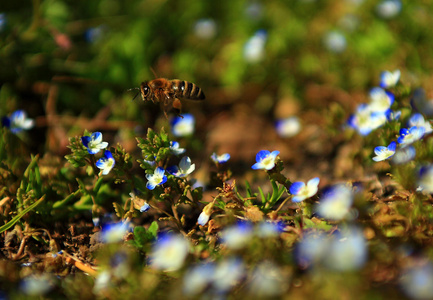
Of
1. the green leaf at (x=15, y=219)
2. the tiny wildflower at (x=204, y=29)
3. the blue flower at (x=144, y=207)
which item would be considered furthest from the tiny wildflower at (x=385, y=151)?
the tiny wildflower at (x=204, y=29)

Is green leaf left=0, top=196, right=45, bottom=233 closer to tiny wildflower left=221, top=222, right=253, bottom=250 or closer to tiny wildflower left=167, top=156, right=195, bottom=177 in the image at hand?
tiny wildflower left=167, top=156, right=195, bottom=177

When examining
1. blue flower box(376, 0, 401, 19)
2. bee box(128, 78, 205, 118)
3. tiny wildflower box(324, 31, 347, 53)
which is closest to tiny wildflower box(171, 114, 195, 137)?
bee box(128, 78, 205, 118)

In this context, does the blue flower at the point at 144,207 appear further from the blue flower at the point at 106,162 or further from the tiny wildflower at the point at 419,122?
the tiny wildflower at the point at 419,122

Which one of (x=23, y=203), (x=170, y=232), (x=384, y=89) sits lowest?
(x=170, y=232)

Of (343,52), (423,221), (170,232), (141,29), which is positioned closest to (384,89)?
(423,221)

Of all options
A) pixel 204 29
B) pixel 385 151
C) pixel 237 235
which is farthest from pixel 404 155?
pixel 204 29

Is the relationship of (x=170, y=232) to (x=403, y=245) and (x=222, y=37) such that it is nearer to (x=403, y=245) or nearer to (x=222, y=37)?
(x=403, y=245)
